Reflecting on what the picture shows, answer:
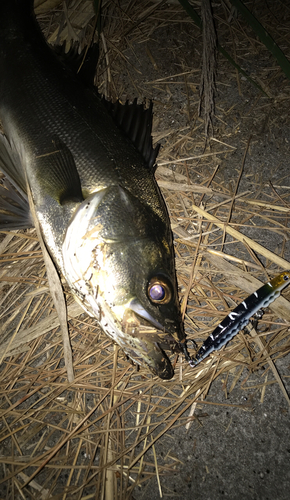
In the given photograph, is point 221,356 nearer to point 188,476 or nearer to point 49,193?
point 188,476

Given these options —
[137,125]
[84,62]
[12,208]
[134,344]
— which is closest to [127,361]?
[134,344]

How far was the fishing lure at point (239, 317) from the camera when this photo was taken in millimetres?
1940

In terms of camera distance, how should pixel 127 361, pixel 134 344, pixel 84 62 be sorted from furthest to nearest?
pixel 84 62, pixel 127 361, pixel 134 344

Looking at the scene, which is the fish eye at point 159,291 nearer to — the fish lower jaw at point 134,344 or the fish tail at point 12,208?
the fish lower jaw at point 134,344

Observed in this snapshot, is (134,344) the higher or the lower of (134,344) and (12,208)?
the lower

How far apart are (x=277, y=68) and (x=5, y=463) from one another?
12.9 ft

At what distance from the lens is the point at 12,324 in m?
2.51

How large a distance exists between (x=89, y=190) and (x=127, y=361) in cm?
122

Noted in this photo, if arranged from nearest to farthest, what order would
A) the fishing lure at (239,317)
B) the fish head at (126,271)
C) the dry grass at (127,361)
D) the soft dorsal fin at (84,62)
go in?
1. the fish head at (126,271)
2. the fishing lure at (239,317)
3. the dry grass at (127,361)
4. the soft dorsal fin at (84,62)

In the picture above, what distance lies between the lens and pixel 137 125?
2.20 meters

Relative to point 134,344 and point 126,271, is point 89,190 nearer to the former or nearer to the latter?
point 126,271

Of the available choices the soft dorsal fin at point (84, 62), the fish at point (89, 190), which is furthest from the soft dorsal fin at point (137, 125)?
the soft dorsal fin at point (84, 62)

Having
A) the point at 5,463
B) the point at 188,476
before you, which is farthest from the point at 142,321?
the point at 5,463

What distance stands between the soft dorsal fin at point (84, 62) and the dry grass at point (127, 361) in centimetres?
71
